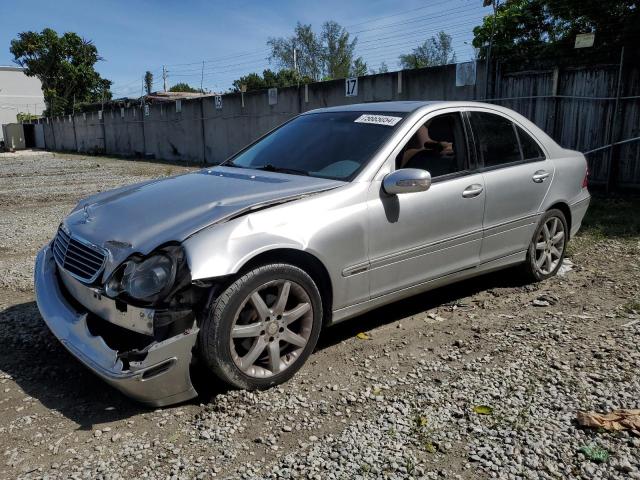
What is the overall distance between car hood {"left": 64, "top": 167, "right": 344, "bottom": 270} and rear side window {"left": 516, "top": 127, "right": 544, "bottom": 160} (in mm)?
2070

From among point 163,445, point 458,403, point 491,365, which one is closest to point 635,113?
point 491,365

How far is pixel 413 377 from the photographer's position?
3.36 meters

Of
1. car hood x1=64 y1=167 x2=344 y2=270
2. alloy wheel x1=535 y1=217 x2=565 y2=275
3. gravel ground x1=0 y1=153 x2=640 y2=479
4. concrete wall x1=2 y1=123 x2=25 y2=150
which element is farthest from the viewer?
concrete wall x1=2 y1=123 x2=25 y2=150

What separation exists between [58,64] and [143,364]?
56.4 metres

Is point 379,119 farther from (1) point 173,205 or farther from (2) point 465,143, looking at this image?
(1) point 173,205

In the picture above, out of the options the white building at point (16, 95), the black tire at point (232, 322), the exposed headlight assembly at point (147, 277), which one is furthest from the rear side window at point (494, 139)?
the white building at point (16, 95)

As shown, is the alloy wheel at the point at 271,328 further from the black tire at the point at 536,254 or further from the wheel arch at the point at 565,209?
the wheel arch at the point at 565,209

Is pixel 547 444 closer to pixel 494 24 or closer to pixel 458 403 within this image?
pixel 458 403

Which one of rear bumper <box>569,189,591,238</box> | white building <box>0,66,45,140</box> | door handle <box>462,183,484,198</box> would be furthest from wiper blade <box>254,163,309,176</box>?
white building <box>0,66,45,140</box>

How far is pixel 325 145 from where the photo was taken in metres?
4.06

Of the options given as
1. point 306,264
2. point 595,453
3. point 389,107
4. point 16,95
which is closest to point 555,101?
point 389,107

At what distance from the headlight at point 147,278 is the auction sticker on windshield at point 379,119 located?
76.6 inches

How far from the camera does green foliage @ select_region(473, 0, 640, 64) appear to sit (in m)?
9.39

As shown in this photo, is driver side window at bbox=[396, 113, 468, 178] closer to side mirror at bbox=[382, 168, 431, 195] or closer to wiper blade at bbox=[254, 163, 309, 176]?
side mirror at bbox=[382, 168, 431, 195]
